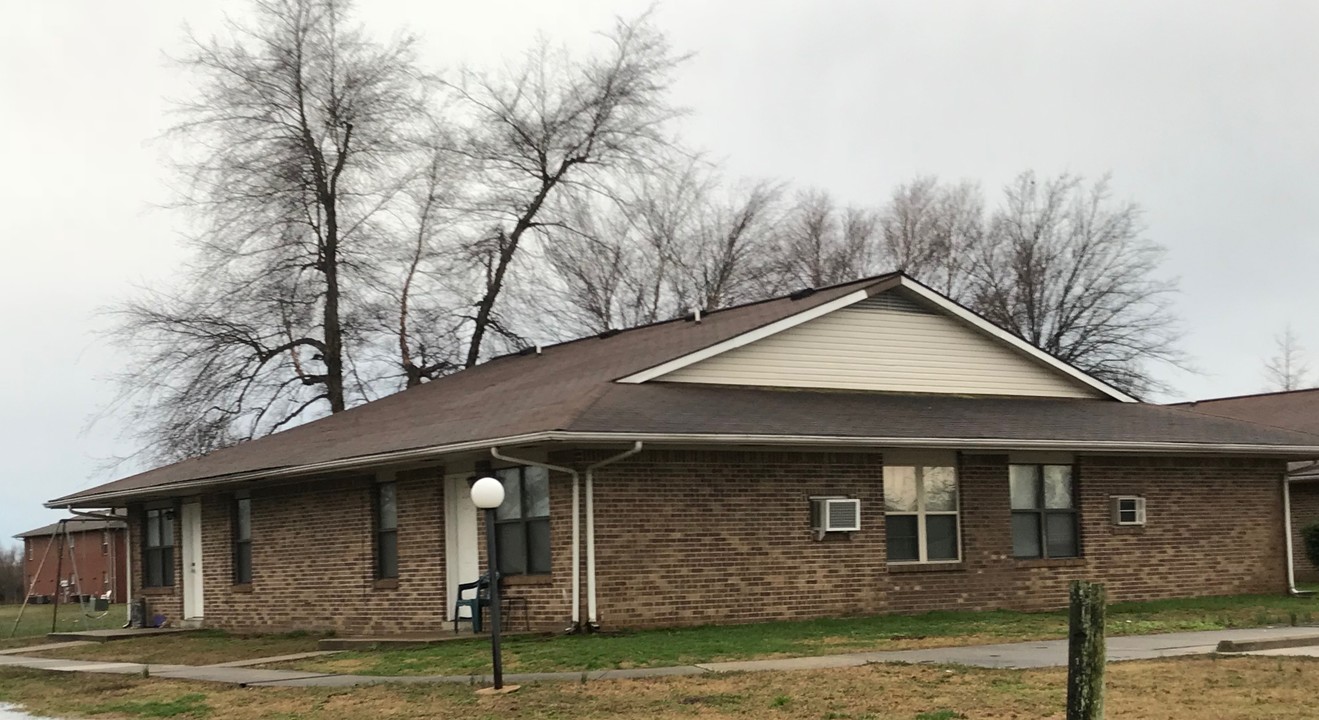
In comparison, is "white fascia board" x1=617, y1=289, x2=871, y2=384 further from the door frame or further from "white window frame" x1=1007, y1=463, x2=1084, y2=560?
the door frame

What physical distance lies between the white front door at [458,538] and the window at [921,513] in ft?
18.7

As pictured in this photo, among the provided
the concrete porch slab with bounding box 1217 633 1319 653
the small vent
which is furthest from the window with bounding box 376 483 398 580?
the concrete porch slab with bounding box 1217 633 1319 653

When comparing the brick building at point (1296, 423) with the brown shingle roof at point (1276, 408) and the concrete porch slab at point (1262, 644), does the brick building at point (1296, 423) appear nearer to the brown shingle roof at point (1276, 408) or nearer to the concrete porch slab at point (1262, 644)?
the brown shingle roof at point (1276, 408)

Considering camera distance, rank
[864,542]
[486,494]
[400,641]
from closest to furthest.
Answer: [486,494] → [400,641] → [864,542]

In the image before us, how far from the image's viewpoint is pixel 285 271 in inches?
1438

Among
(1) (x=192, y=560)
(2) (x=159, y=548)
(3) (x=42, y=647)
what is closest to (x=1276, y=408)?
(1) (x=192, y=560)

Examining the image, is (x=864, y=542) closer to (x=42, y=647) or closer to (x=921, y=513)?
(x=921, y=513)

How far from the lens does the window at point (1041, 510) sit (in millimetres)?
22797

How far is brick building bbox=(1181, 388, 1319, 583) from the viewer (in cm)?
3045

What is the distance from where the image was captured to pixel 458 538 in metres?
21.5

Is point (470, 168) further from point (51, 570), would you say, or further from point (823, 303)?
point (51, 570)

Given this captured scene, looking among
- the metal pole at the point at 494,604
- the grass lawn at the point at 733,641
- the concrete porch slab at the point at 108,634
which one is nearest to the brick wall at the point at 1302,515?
the grass lawn at the point at 733,641

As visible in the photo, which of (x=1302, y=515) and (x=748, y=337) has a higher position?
(x=748, y=337)

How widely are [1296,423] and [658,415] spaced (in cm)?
2037
